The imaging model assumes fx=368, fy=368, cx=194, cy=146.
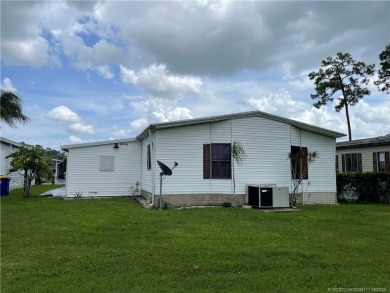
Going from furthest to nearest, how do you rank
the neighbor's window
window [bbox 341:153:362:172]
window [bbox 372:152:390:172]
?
window [bbox 341:153:362:172], window [bbox 372:152:390:172], the neighbor's window

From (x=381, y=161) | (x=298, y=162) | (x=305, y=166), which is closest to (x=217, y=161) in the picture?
(x=298, y=162)

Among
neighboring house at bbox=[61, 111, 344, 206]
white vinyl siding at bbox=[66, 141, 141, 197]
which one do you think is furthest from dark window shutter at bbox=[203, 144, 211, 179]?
white vinyl siding at bbox=[66, 141, 141, 197]

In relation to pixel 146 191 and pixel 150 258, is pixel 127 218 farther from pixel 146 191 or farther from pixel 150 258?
pixel 146 191

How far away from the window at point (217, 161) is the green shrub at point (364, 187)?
611 centimetres

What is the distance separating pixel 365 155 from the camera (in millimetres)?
19266

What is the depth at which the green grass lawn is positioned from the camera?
477 cm

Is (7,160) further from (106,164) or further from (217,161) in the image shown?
(217,161)

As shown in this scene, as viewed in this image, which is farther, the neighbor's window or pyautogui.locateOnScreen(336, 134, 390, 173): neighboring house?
pyautogui.locateOnScreen(336, 134, 390, 173): neighboring house

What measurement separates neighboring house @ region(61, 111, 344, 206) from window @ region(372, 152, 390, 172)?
461 cm

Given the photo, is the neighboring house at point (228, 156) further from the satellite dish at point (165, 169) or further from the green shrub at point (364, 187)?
the green shrub at point (364, 187)

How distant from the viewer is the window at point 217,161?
13398mm

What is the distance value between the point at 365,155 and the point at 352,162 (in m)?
1.12

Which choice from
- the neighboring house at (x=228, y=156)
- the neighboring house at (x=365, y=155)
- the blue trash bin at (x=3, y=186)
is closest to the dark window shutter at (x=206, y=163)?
the neighboring house at (x=228, y=156)

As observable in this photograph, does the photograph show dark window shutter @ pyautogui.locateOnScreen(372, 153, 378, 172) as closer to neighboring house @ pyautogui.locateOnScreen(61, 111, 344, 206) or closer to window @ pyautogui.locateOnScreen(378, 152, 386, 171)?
window @ pyautogui.locateOnScreen(378, 152, 386, 171)
